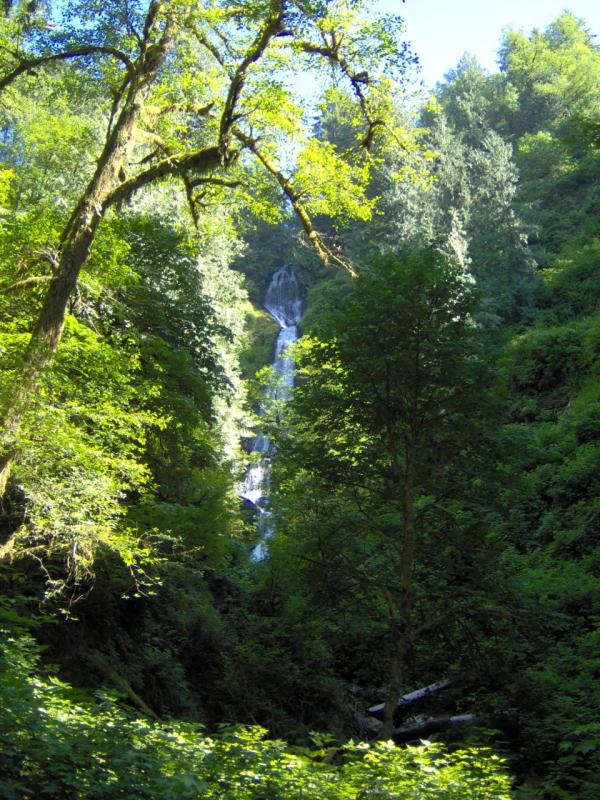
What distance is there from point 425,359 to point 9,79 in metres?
7.61

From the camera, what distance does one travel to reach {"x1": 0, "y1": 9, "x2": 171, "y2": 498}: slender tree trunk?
7.93 meters

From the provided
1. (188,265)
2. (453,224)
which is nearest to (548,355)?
(453,224)

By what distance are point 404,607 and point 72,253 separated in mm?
6815

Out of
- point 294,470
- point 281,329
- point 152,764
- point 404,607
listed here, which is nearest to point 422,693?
point 404,607

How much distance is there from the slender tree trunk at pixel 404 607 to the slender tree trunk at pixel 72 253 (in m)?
5.59

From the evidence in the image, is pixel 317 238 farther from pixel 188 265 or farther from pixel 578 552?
pixel 578 552

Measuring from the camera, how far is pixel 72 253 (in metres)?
8.68

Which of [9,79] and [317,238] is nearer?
[9,79]

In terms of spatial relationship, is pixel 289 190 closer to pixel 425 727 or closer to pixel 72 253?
pixel 72 253

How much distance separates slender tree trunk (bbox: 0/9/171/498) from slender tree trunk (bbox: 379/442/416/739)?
5593 millimetres

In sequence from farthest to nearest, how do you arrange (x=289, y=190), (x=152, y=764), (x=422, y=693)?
(x=422, y=693), (x=289, y=190), (x=152, y=764)

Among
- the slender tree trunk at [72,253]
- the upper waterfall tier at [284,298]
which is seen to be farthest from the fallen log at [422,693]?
the upper waterfall tier at [284,298]

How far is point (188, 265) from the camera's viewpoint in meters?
17.4

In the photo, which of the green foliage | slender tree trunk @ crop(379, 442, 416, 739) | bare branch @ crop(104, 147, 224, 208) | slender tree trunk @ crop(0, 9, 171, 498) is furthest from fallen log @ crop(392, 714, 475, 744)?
bare branch @ crop(104, 147, 224, 208)
